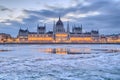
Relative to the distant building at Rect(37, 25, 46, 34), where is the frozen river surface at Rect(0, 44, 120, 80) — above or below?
below

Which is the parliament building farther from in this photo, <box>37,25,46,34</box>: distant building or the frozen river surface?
the frozen river surface

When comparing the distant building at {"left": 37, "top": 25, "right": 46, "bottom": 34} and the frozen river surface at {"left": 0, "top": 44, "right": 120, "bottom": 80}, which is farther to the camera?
the distant building at {"left": 37, "top": 25, "right": 46, "bottom": 34}

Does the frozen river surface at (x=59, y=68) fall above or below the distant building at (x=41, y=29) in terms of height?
below

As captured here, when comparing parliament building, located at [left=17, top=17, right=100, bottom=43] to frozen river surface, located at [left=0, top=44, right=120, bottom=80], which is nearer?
frozen river surface, located at [left=0, top=44, right=120, bottom=80]

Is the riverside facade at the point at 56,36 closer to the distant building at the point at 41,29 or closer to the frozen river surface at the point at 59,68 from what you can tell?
the distant building at the point at 41,29

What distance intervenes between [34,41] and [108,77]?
154 meters

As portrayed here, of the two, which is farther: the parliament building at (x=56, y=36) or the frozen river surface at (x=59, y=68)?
the parliament building at (x=56, y=36)

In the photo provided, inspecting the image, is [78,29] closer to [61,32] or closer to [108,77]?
[61,32]

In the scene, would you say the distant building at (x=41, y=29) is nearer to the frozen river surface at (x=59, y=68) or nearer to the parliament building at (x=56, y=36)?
the parliament building at (x=56, y=36)

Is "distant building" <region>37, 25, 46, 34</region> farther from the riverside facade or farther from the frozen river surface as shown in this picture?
the frozen river surface

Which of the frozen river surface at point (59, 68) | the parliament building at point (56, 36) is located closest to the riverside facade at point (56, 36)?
the parliament building at point (56, 36)

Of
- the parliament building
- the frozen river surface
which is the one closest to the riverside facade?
the parliament building

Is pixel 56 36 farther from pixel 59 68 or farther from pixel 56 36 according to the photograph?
pixel 59 68

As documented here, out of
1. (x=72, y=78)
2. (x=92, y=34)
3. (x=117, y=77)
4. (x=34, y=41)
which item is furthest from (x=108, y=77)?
(x=92, y=34)
